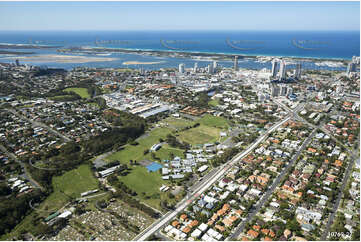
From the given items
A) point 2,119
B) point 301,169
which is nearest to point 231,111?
point 301,169

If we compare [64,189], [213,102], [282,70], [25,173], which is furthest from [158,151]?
[282,70]

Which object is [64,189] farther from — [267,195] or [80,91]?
[80,91]

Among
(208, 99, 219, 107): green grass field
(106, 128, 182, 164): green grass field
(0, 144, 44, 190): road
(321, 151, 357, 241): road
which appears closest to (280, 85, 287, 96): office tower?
(208, 99, 219, 107): green grass field

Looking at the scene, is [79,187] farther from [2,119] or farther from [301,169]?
[2,119]

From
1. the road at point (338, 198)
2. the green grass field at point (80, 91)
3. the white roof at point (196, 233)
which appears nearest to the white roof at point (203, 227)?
the white roof at point (196, 233)

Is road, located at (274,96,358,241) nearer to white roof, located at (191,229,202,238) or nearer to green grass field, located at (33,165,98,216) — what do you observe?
white roof, located at (191,229,202,238)

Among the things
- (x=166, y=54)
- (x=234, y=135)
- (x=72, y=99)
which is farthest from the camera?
(x=166, y=54)

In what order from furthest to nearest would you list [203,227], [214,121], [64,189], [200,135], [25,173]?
[214,121] → [200,135] → [25,173] → [64,189] → [203,227]

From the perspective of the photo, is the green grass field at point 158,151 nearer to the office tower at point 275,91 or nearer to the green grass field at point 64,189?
the green grass field at point 64,189
